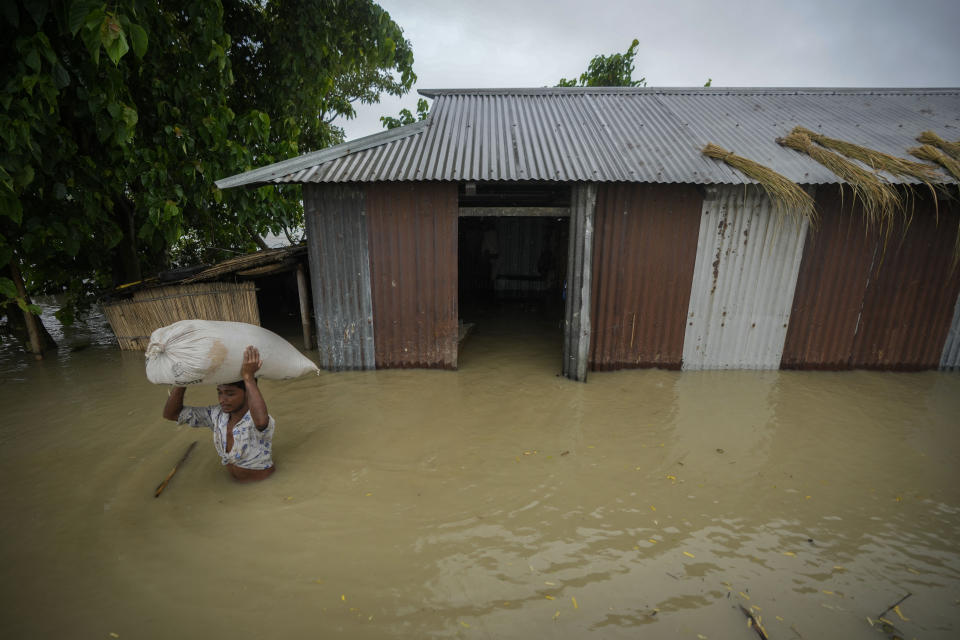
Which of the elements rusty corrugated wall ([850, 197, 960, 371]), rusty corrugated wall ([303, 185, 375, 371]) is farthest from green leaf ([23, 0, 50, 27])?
rusty corrugated wall ([850, 197, 960, 371])

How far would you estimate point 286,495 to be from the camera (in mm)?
3320

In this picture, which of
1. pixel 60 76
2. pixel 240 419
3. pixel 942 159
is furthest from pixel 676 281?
pixel 60 76

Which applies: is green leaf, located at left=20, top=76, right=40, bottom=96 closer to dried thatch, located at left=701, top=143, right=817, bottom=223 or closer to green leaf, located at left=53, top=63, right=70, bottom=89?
green leaf, located at left=53, top=63, right=70, bottom=89

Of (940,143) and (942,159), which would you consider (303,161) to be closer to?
(942,159)

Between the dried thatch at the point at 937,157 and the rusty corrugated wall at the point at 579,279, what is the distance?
4.40 meters

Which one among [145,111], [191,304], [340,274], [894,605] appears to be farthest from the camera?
[191,304]

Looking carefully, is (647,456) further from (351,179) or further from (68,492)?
(68,492)

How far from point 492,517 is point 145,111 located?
7139 millimetres

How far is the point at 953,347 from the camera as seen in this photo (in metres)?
5.82

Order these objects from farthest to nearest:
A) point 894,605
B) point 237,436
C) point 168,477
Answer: point 168,477 → point 237,436 → point 894,605

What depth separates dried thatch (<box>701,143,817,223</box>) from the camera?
15.7 feet

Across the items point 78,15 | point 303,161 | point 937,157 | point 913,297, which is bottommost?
point 913,297

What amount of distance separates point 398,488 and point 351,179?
3.37 metres

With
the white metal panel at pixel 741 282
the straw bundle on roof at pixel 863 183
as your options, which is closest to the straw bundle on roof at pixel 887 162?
the straw bundle on roof at pixel 863 183
